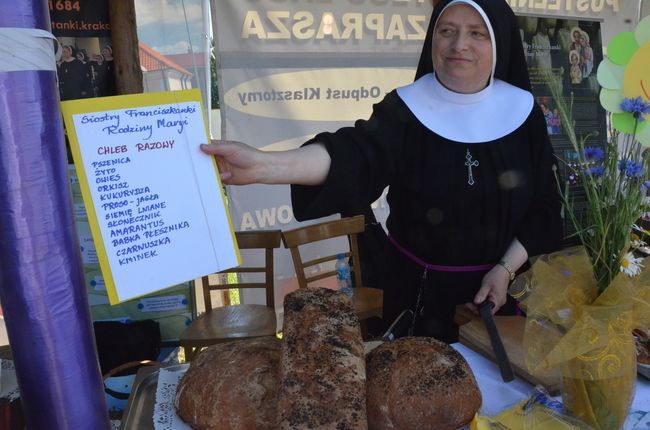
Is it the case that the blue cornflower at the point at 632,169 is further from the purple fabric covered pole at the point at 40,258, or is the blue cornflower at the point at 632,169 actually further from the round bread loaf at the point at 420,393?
the purple fabric covered pole at the point at 40,258

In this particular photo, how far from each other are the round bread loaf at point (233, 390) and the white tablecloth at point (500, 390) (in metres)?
0.47

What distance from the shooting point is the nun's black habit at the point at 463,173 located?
1.72 meters

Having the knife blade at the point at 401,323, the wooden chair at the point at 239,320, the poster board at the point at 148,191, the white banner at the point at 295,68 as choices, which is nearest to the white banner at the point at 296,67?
the white banner at the point at 295,68

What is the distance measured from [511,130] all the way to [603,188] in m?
0.91

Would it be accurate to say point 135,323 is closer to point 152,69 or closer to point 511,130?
point 152,69

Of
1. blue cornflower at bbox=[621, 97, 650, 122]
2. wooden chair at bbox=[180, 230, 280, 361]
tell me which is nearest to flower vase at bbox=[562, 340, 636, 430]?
blue cornflower at bbox=[621, 97, 650, 122]

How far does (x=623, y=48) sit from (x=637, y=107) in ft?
0.43

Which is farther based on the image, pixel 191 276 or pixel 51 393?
pixel 191 276

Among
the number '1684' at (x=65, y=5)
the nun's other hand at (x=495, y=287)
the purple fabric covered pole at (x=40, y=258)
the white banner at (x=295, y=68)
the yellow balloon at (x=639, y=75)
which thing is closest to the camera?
the purple fabric covered pole at (x=40, y=258)

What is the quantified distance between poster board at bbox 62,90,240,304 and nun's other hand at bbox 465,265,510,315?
102cm

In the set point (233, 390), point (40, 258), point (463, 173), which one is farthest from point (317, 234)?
point (40, 258)

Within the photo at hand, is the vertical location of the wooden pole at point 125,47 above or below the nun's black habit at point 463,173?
above

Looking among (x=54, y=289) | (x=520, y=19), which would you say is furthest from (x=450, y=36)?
(x=520, y=19)

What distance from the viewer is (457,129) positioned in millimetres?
1758
